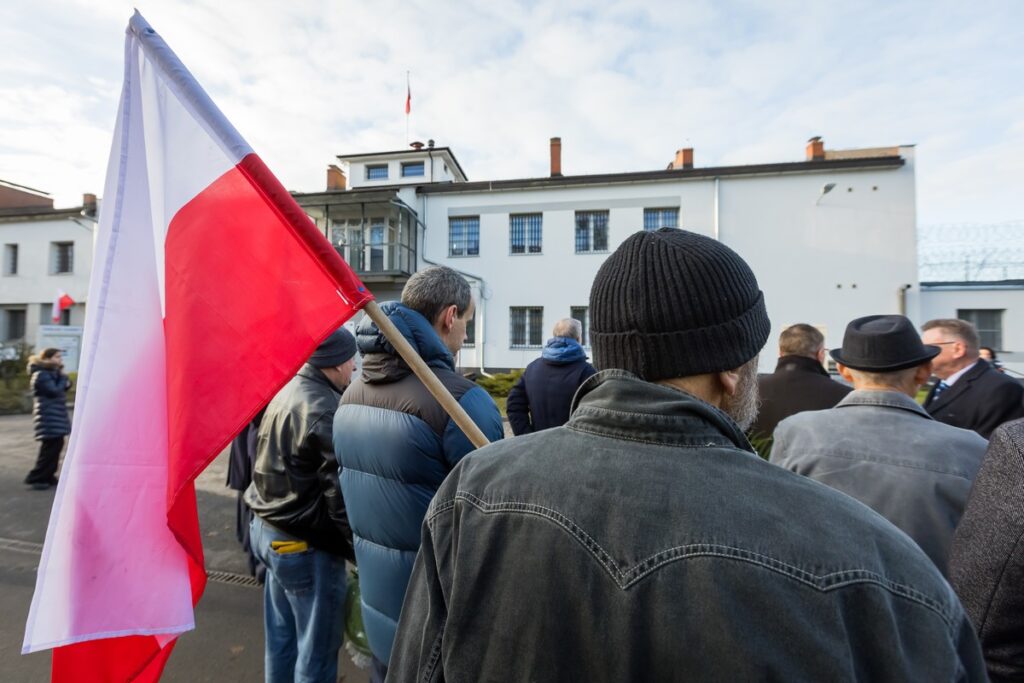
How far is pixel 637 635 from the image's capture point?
2.62 feet

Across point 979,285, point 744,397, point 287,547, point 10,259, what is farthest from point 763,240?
point 10,259

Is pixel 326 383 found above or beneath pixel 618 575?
above

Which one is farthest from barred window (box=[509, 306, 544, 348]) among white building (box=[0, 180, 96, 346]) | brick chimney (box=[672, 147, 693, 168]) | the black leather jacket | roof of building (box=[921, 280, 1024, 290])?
white building (box=[0, 180, 96, 346])

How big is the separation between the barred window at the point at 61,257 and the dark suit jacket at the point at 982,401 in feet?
103

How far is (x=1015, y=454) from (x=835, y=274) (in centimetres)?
1913

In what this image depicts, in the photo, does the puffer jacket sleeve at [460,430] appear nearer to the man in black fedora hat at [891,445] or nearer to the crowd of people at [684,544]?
the crowd of people at [684,544]

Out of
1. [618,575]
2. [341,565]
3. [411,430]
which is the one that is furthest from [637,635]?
[341,565]

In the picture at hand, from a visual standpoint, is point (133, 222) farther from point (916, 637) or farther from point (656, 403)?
point (916, 637)

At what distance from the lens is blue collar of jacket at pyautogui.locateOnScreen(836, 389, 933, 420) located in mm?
1988

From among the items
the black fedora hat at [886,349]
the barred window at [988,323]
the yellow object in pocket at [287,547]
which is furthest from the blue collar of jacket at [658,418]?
the barred window at [988,323]

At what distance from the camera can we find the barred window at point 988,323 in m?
17.5

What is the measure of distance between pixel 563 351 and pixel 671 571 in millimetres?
3544

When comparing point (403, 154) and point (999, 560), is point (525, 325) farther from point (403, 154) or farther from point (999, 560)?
point (999, 560)

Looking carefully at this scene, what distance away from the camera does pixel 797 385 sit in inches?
135
